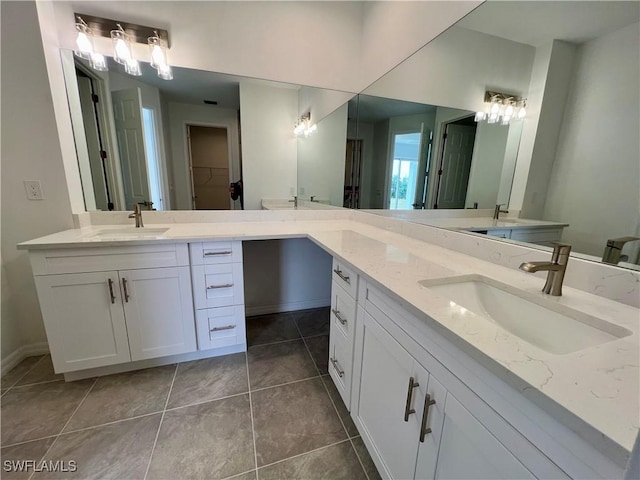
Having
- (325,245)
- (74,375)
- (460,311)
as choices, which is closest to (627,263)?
(460,311)

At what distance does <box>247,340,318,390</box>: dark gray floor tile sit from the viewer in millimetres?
1544

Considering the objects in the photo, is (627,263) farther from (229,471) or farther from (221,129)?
(221,129)

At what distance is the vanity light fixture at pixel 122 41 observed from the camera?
1561 millimetres

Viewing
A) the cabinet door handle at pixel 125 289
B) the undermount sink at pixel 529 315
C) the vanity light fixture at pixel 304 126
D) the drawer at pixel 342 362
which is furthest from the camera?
the vanity light fixture at pixel 304 126

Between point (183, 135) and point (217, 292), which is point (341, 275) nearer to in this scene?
point (217, 292)

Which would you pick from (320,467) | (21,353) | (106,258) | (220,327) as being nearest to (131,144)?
(106,258)

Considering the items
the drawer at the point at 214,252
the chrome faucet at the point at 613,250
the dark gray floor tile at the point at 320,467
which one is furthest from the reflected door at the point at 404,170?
the dark gray floor tile at the point at 320,467

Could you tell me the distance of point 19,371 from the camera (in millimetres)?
1548

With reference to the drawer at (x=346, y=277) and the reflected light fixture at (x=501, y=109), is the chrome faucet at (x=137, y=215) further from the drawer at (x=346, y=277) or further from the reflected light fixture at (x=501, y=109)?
the reflected light fixture at (x=501, y=109)

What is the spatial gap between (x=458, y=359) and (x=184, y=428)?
1.34m

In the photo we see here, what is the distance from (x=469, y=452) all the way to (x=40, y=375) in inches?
90.0

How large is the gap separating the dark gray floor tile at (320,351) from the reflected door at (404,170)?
3.79ft

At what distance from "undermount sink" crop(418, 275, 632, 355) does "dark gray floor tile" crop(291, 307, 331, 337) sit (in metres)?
1.38

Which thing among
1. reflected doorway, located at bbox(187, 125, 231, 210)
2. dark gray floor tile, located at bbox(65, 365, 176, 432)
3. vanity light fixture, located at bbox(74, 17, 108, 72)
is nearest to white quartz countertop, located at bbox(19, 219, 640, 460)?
reflected doorway, located at bbox(187, 125, 231, 210)
